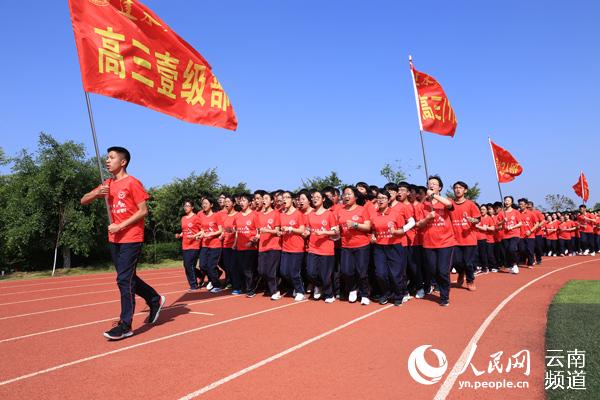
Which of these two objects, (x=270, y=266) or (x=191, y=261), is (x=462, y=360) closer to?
Result: (x=270, y=266)

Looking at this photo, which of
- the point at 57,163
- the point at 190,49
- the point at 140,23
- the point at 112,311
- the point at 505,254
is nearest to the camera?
the point at 140,23

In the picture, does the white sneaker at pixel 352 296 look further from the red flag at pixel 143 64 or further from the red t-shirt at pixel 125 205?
the red t-shirt at pixel 125 205

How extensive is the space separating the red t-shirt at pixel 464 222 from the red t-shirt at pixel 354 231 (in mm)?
2189

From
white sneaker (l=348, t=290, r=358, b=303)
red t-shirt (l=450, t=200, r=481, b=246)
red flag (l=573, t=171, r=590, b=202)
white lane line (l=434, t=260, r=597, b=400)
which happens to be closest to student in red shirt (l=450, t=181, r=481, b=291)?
red t-shirt (l=450, t=200, r=481, b=246)

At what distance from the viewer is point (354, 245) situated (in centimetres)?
761

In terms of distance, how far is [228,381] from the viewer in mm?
3738

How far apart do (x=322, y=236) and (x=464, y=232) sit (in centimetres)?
347

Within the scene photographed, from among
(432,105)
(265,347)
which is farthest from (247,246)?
(432,105)

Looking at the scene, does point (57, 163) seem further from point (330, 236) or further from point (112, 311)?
point (330, 236)

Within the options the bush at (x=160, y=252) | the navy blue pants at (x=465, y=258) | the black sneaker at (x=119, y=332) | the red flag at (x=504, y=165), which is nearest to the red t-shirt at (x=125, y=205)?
the black sneaker at (x=119, y=332)

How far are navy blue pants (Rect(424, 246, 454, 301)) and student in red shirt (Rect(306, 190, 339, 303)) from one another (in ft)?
5.78

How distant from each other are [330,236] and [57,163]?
16.5m

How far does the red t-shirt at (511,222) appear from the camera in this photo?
12200 millimetres

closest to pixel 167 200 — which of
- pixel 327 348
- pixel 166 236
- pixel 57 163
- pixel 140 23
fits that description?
pixel 166 236
